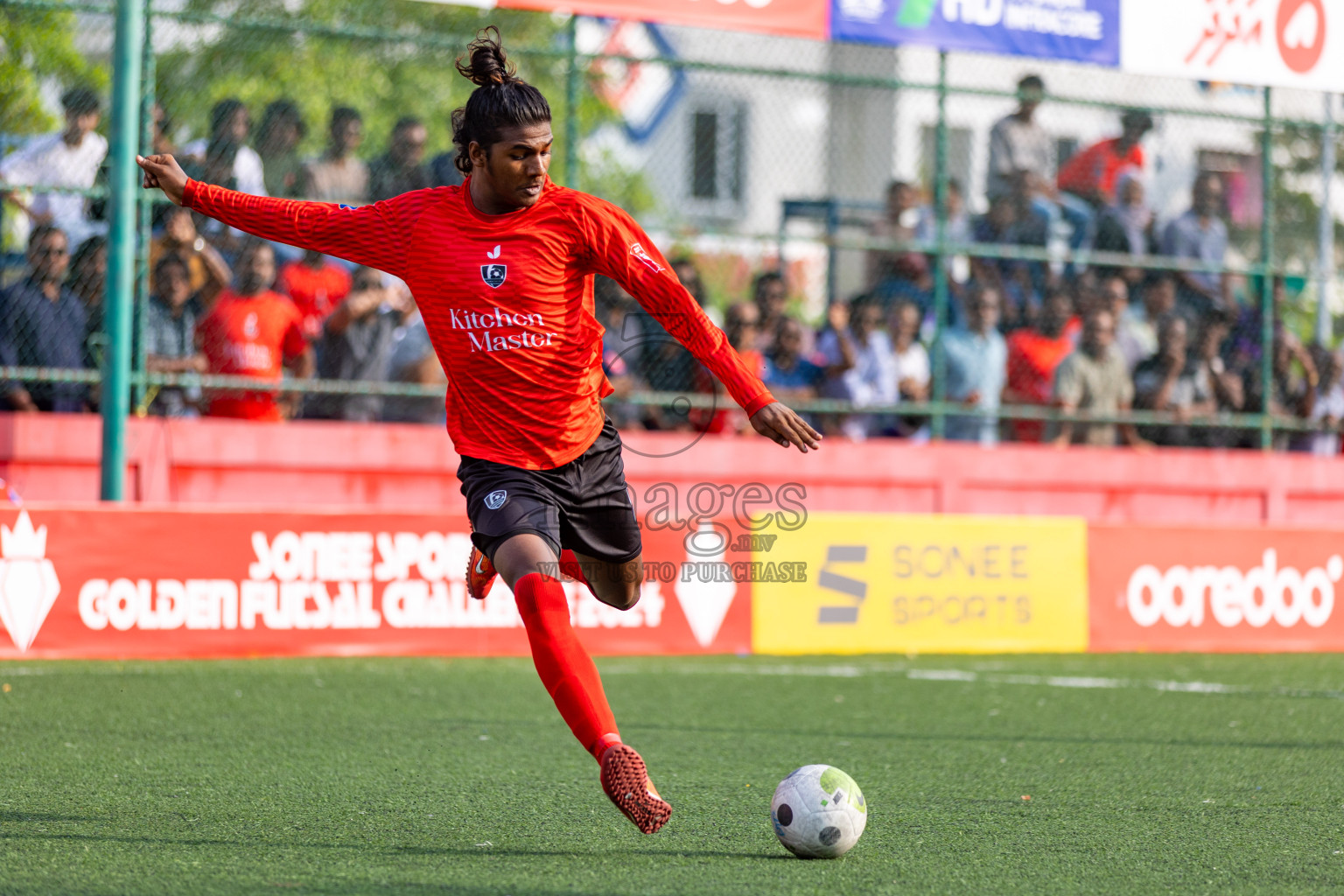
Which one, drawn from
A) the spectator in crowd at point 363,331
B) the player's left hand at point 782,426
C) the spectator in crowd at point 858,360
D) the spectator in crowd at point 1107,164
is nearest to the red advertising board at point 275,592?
the spectator in crowd at point 363,331

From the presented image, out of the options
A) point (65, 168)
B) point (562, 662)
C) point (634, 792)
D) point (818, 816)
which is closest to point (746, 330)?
point (65, 168)

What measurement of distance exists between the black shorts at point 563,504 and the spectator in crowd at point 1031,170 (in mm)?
8289

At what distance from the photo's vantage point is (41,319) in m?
9.96

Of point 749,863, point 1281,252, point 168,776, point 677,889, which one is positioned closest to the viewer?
point 677,889

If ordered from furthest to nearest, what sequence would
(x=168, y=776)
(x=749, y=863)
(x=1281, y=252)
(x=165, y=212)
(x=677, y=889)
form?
1. (x=1281, y=252)
2. (x=165, y=212)
3. (x=168, y=776)
4. (x=749, y=863)
5. (x=677, y=889)

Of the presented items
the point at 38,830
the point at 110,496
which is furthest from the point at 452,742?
the point at 110,496

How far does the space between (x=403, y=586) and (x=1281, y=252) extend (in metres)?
12.1

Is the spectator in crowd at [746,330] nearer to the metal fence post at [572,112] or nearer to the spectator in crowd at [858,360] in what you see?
the spectator in crowd at [858,360]

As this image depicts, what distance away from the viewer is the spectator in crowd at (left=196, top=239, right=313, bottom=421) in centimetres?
1034

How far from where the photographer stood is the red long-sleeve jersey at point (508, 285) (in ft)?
16.0

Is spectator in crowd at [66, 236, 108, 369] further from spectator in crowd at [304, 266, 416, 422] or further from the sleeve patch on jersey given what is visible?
the sleeve patch on jersey

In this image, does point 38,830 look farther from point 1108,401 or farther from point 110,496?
point 1108,401

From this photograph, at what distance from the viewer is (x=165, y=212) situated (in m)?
10.4

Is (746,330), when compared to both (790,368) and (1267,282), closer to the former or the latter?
(790,368)
